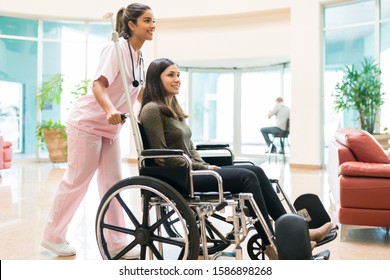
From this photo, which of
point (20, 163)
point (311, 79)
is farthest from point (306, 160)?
point (20, 163)

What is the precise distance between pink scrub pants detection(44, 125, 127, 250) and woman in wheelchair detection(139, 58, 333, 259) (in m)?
0.41

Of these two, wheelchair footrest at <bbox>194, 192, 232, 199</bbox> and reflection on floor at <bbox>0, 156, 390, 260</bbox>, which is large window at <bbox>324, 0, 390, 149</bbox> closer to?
reflection on floor at <bbox>0, 156, 390, 260</bbox>

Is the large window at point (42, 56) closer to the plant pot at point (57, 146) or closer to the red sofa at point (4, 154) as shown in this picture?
the plant pot at point (57, 146)

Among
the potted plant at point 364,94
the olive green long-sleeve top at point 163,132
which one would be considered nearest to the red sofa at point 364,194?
the olive green long-sleeve top at point 163,132

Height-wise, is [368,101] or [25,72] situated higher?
[25,72]

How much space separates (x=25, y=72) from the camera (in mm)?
8422

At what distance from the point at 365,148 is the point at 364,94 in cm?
407

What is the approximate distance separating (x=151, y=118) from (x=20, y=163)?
278 inches

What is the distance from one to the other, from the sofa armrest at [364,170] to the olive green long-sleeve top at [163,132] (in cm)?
108

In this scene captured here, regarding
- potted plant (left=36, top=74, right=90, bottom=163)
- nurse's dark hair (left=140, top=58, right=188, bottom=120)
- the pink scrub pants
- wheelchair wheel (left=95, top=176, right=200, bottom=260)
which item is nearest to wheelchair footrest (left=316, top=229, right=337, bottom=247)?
wheelchair wheel (left=95, top=176, right=200, bottom=260)

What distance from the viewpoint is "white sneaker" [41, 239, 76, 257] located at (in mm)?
2225
